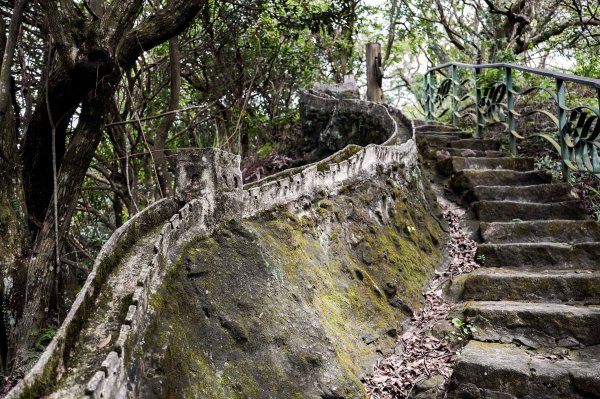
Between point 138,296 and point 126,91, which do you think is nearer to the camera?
point 138,296

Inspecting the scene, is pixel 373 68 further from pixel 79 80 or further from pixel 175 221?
pixel 175 221

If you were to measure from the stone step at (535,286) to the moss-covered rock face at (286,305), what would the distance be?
0.47 metres

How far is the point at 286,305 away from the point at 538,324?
1813mm

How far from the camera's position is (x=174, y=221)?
2.52m

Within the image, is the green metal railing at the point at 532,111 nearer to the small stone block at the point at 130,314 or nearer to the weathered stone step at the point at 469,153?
the weathered stone step at the point at 469,153

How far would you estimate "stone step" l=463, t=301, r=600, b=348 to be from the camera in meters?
3.22

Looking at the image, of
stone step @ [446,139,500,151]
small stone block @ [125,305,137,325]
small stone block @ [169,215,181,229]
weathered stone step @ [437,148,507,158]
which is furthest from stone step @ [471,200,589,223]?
small stone block @ [125,305,137,325]

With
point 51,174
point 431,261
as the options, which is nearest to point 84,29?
point 51,174

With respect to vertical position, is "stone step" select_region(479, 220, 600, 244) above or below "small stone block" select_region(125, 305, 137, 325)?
below

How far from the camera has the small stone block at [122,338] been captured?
1.71 m

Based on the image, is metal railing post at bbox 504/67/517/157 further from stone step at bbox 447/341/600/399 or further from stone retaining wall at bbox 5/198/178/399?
stone retaining wall at bbox 5/198/178/399

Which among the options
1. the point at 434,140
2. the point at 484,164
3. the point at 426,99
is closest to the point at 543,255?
the point at 484,164

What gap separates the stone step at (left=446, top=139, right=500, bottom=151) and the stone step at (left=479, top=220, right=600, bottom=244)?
213 centimetres

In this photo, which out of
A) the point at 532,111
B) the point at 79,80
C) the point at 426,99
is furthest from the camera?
the point at 426,99
